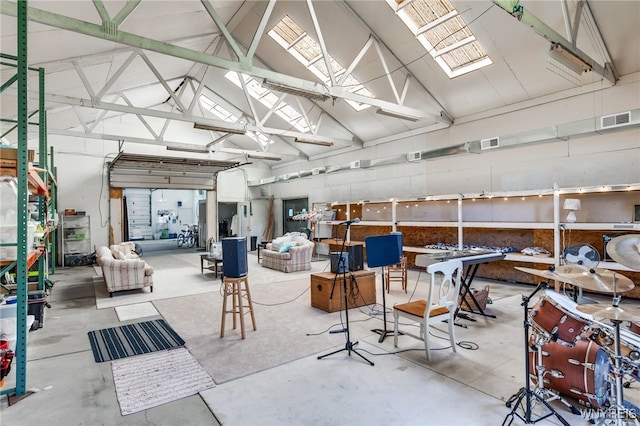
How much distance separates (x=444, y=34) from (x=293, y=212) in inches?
348

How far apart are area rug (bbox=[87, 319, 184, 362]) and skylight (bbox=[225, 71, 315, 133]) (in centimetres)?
643

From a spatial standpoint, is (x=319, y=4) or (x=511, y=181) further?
(x=511, y=181)

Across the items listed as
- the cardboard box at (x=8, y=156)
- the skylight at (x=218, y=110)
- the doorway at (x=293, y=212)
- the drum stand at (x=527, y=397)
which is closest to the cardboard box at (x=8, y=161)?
the cardboard box at (x=8, y=156)

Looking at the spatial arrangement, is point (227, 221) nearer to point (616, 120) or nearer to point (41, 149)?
point (41, 149)

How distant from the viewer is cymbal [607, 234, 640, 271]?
2.04 m

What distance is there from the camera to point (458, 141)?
7.46 meters

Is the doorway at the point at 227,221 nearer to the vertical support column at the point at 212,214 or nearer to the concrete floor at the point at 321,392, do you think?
the vertical support column at the point at 212,214

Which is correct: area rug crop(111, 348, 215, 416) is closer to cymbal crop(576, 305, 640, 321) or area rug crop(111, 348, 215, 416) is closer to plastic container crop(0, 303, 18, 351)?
plastic container crop(0, 303, 18, 351)

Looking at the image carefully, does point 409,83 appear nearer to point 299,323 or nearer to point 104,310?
point 299,323

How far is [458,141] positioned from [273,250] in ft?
17.9

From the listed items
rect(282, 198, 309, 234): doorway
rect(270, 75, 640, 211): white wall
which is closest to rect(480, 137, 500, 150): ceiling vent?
rect(270, 75, 640, 211): white wall

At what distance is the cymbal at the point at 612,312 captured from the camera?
5.68 ft

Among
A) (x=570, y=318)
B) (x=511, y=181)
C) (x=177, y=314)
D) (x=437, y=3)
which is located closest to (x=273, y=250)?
(x=177, y=314)

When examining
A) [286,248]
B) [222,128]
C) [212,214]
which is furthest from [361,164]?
[212,214]
